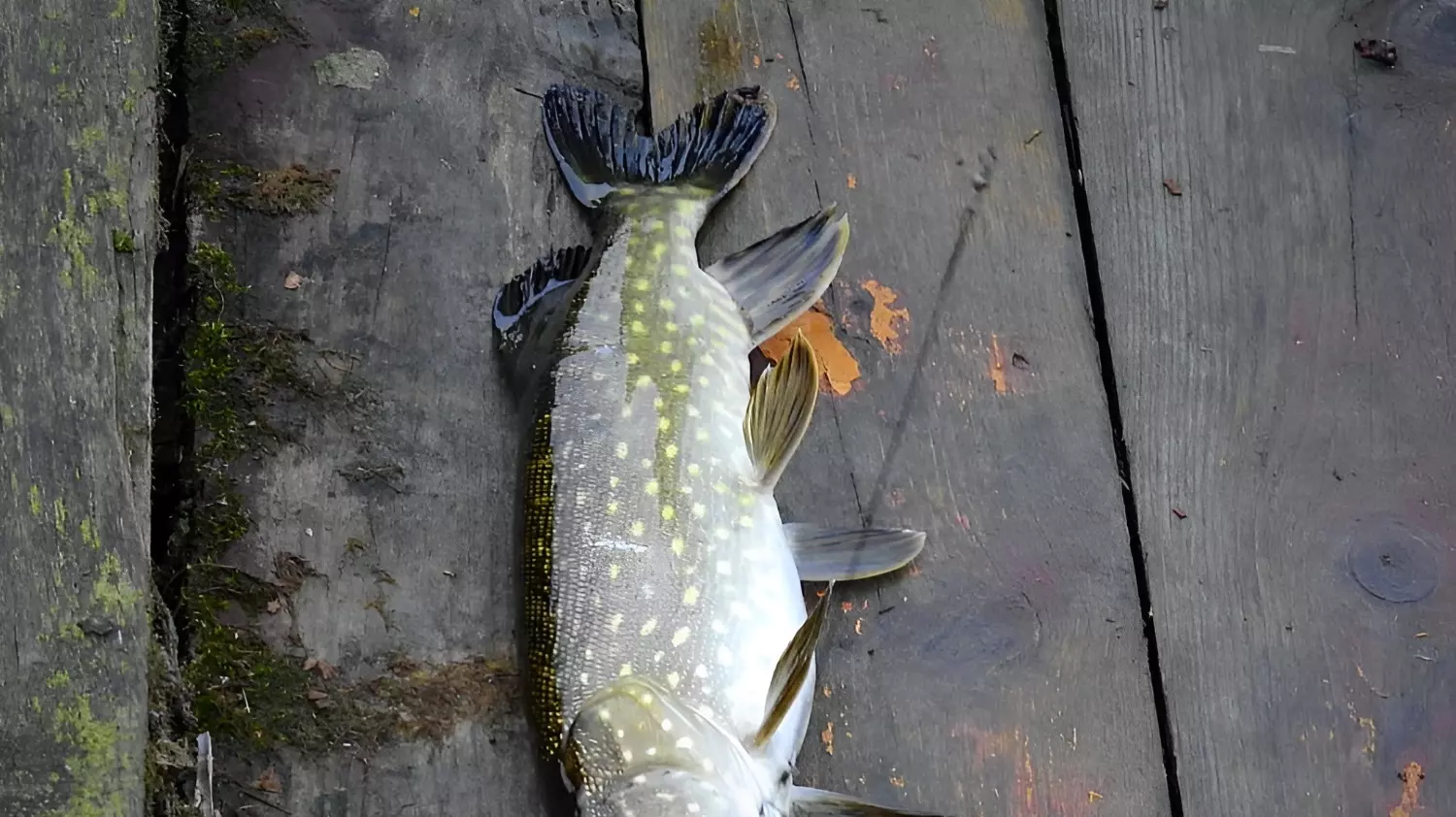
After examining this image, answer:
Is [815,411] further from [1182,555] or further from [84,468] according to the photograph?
[84,468]

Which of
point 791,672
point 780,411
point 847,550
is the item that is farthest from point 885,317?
point 791,672

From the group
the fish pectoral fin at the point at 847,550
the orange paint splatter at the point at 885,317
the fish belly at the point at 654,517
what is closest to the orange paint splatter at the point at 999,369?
the orange paint splatter at the point at 885,317

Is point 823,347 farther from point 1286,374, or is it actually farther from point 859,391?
point 1286,374

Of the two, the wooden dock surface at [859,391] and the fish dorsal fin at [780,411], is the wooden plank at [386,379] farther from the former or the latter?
the fish dorsal fin at [780,411]

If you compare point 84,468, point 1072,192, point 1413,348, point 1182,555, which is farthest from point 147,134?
point 1413,348

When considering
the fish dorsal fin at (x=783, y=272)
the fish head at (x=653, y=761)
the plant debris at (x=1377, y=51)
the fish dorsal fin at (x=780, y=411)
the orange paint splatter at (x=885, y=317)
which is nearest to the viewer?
the fish head at (x=653, y=761)

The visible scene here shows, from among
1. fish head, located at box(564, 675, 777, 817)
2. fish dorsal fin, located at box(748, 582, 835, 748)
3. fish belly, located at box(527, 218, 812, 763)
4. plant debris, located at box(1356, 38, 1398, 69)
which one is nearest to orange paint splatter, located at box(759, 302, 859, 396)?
fish belly, located at box(527, 218, 812, 763)
